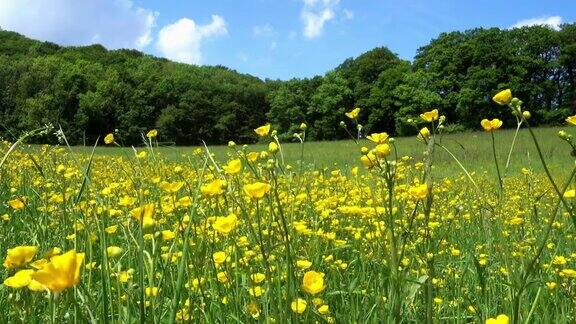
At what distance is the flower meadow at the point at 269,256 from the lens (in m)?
1.06

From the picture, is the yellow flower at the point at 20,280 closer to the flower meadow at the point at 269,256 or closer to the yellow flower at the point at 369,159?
the flower meadow at the point at 269,256

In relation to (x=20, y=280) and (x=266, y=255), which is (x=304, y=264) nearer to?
(x=266, y=255)

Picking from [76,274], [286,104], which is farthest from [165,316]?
[286,104]

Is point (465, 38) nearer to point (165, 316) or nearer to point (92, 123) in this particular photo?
point (92, 123)

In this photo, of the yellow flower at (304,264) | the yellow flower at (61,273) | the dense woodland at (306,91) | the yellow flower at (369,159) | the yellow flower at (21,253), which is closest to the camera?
the yellow flower at (61,273)

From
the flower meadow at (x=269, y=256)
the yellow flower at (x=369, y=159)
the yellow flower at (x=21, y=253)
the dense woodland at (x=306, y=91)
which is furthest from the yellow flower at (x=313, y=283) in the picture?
the dense woodland at (x=306, y=91)

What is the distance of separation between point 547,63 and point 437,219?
42217mm

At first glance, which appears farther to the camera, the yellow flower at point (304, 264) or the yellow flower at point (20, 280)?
the yellow flower at point (304, 264)

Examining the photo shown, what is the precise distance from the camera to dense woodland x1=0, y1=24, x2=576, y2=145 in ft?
133

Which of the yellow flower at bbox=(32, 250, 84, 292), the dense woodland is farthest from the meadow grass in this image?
the dense woodland

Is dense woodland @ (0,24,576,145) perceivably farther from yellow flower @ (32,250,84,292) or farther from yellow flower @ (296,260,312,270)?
yellow flower @ (32,250,84,292)

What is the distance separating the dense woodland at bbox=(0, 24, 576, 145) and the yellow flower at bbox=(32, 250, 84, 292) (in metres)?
33.9

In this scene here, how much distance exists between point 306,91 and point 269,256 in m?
50.5

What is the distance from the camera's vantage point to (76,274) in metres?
0.66
